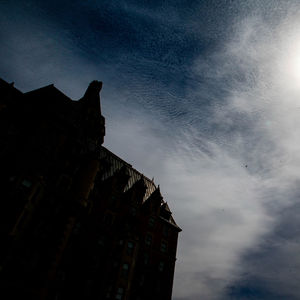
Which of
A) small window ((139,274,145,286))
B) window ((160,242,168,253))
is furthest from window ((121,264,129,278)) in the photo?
window ((160,242,168,253))

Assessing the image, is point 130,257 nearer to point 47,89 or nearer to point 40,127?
Result: point 40,127

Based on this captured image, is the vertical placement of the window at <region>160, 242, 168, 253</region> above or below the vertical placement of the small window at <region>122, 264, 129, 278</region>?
above

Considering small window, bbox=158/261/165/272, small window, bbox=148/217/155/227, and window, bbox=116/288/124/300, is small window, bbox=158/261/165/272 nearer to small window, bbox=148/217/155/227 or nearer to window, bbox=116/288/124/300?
small window, bbox=148/217/155/227

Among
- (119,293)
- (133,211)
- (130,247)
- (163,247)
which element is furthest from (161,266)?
(133,211)

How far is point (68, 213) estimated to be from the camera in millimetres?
24078

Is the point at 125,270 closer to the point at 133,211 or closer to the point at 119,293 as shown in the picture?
the point at 119,293

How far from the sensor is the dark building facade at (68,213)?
20281 mm

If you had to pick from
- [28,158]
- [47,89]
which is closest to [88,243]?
[28,158]

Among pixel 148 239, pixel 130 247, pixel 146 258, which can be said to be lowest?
pixel 146 258

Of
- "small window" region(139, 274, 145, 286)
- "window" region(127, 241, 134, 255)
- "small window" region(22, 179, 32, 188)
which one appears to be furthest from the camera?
"small window" region(139, 274, 145, 286)

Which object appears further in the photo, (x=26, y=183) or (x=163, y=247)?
(x=163, y=247)

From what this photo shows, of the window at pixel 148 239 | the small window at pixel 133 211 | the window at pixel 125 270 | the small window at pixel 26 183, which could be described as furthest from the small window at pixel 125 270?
the small window at pixel 26 183

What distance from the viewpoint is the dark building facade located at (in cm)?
2028

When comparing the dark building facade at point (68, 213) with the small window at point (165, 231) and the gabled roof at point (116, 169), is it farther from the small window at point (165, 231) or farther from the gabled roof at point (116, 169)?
the small window at point (165, 231)
